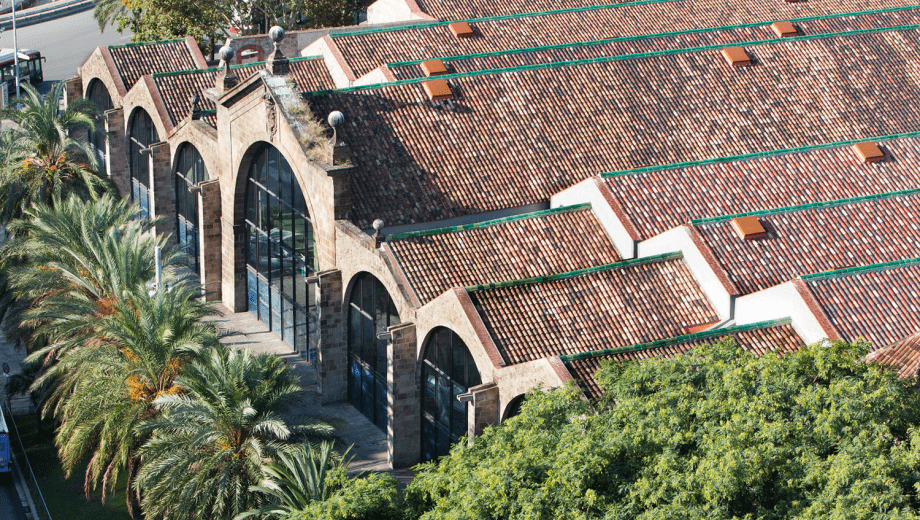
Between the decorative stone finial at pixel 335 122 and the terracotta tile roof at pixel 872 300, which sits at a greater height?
the decorative stone finial at pixel 335 122

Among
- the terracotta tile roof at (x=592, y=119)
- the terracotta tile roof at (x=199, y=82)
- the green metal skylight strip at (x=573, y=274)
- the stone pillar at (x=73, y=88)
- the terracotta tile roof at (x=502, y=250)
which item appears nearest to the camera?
the green metal skylight strip at (x=573, y=274)

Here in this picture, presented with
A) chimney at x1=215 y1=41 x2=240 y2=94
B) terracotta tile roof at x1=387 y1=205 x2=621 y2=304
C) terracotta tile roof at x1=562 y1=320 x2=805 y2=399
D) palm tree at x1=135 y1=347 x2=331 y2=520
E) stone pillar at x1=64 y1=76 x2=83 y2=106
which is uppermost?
stone pillar at x1=64 y1=76 x2=83 y2=106

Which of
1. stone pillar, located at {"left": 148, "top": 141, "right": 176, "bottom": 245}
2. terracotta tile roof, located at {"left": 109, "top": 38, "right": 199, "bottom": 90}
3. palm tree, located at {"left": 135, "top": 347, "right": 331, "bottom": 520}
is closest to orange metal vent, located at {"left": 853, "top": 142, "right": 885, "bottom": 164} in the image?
palm tree, located at {"left": 135, "top": 347, "right": 331, "bottom": 520}

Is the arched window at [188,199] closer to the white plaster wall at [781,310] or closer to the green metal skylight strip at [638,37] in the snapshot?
the green metal skylight strip at [638,37]

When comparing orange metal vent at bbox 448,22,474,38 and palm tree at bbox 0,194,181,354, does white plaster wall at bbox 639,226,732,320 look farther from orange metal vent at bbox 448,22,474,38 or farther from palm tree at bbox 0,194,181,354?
orange metal vent at bbox 448,22,474,38

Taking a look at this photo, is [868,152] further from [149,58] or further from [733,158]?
[149,58]

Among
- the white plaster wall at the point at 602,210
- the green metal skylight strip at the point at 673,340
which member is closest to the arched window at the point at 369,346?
the white plaster wall at the point at 602,210

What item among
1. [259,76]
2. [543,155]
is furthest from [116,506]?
[543,155]

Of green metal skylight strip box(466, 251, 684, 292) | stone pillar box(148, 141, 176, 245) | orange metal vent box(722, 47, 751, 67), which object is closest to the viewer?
green metal skylight strip box(466, 251, 684, 292)
